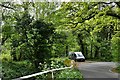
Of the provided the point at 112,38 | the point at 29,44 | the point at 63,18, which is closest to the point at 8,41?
the point at 29,44

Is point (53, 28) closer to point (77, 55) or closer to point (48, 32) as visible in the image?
point (48, 32)

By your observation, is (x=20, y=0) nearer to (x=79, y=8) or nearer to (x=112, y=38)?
(x=79, y=8)

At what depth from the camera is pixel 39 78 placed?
4.94 metres

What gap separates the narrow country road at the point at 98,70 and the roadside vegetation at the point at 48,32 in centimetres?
22

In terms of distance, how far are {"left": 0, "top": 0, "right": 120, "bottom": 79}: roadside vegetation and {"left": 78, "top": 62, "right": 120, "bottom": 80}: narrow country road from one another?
8.5 inches

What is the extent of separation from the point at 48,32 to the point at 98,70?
1.89 m

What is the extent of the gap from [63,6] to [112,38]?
231 cm

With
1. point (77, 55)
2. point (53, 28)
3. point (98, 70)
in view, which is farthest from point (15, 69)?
point (98, 70)

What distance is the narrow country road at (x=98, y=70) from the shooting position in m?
6.71

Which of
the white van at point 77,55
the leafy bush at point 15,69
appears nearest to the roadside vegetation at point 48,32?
the leafy bush at point 15,69

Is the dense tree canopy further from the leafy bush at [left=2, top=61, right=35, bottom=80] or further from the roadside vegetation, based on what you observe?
the leafy bush at [left=2, top=61, right=35, bottom=80]

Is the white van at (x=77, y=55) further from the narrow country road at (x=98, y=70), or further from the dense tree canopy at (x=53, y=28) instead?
the narrow country road at (x=98, y=70)

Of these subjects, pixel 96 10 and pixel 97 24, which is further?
pixel 97 24

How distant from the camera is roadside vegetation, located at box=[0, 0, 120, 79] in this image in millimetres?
5988
